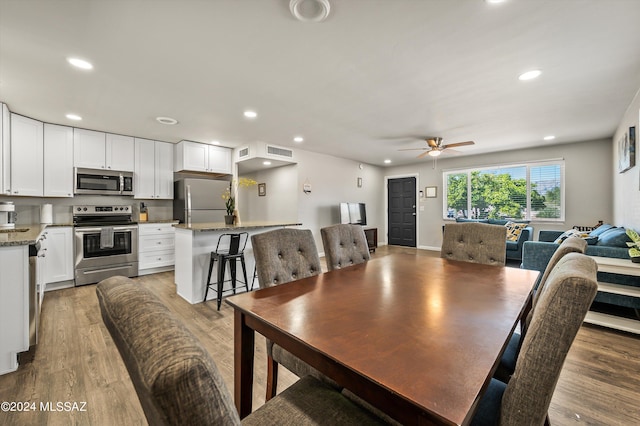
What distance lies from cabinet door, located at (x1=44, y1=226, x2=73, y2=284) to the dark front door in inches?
274

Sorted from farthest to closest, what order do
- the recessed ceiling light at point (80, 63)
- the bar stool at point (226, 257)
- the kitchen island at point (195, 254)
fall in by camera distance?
the kitchen island at point (195, 254) < the bar stool at point (226, 257) < the recessed ceiling light at point (80, 63)

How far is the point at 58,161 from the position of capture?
398 centimetres

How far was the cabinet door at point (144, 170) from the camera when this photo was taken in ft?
15.4

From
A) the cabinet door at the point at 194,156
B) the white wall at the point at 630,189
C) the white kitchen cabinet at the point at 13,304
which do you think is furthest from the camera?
the cabinet door at the point at 194,156

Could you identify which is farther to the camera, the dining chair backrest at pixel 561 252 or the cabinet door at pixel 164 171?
the cabinet door at pixel 164 171

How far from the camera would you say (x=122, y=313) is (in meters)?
0.48

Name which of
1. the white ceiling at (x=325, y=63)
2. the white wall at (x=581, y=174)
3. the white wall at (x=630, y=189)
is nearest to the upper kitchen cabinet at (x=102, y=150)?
the white ceiling at (x=325, y=63)

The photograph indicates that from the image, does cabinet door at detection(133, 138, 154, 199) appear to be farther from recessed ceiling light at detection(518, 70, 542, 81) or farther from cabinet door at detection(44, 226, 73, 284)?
recessed ceiling light at detection(518, 70, 542, 81)

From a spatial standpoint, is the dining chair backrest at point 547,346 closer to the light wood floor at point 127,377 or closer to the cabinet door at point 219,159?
the light wood floor at point 127,377

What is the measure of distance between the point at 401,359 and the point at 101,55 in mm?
3029

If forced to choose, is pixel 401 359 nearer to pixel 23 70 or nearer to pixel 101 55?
pixel 101 55

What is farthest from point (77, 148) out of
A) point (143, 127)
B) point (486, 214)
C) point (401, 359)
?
point (486, 214)

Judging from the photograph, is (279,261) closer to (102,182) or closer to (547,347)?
(547,347)

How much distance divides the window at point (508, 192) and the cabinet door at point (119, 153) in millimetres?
6729
